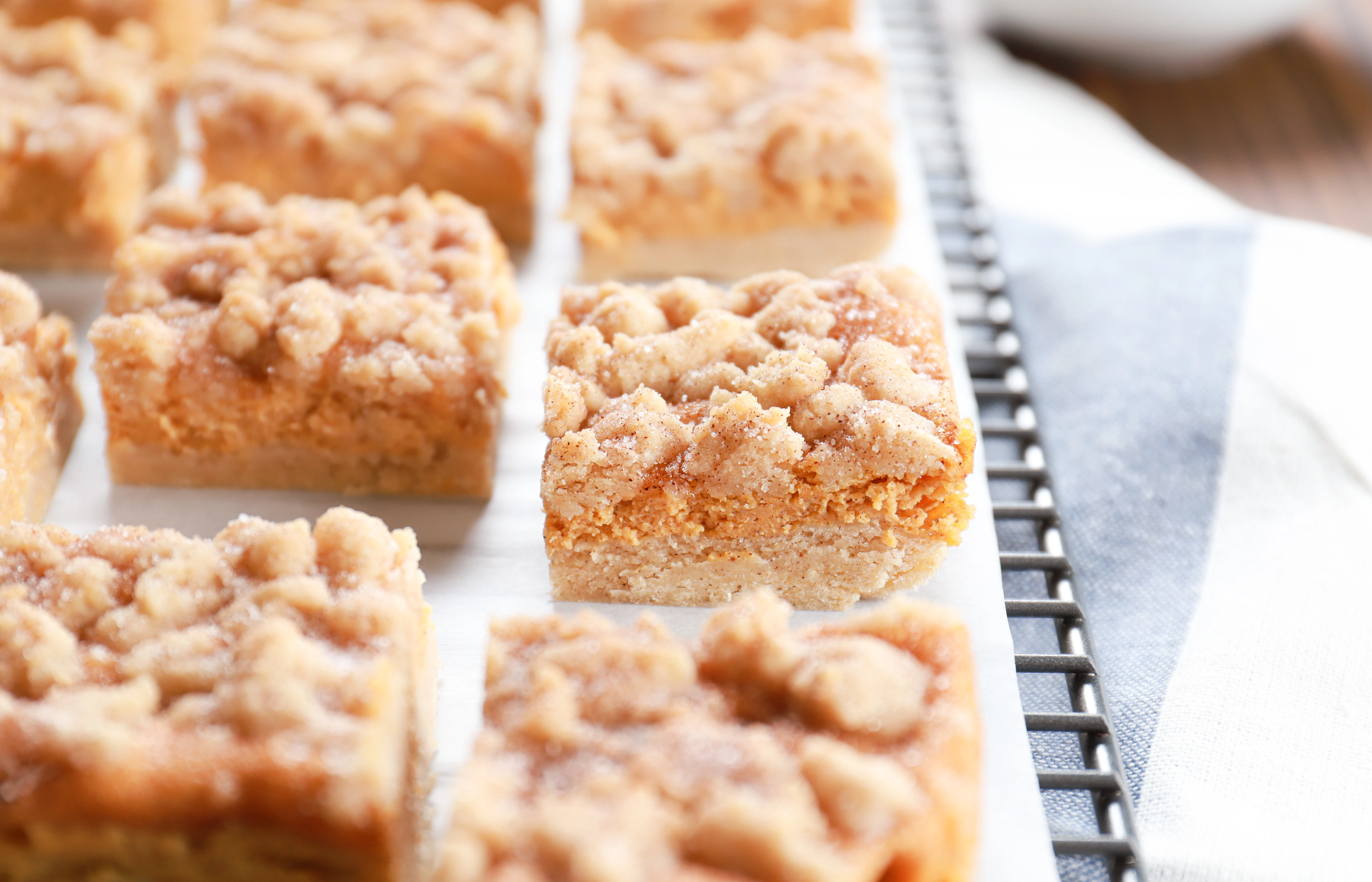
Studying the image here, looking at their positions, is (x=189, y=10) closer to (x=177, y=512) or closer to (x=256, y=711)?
(x=177, y=512)

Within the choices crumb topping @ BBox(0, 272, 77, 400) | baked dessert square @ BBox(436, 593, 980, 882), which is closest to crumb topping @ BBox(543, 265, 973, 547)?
baked dessert square @ BBox(436, 593, 980, 882)

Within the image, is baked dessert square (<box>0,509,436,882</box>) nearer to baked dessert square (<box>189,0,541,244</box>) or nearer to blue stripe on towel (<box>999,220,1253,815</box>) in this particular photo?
blue stripe on towel (<box>999,220,1253,815</box>)

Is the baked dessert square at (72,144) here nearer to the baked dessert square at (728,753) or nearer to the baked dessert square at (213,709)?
the baked dessert square at (213,709)

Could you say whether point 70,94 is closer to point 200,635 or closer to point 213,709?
point 200,635

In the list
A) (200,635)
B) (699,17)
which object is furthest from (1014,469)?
(699,17)

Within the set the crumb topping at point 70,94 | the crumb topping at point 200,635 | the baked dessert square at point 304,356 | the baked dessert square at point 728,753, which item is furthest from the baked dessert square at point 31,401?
the baked dessert square at point 728,753
